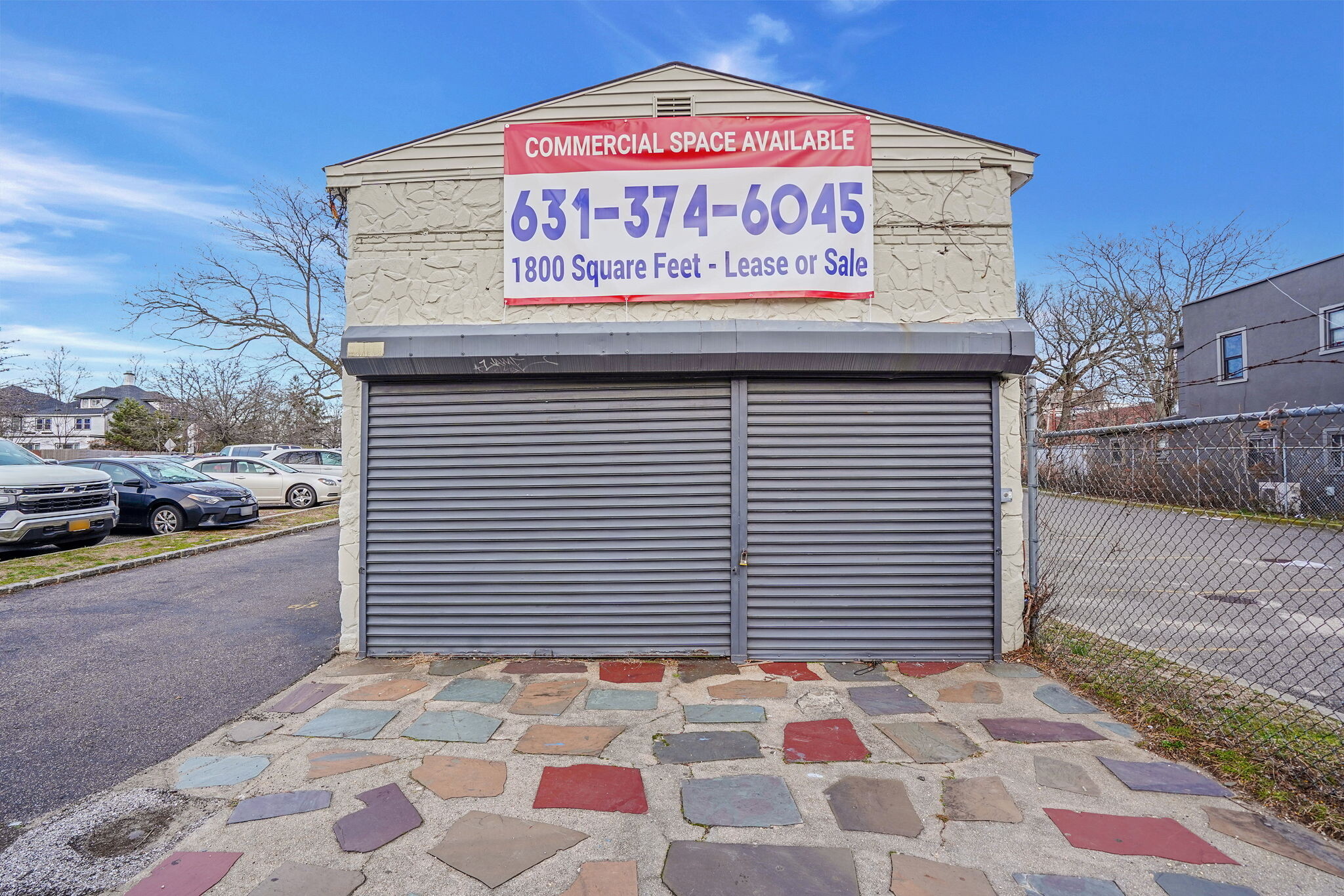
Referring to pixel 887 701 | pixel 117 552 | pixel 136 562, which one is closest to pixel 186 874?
pixel 887 701

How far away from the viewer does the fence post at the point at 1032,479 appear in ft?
15.9

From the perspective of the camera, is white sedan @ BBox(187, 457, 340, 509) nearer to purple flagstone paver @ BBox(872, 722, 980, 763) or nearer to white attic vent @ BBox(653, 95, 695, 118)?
white attic vent @ BBox(653, 95, 695, 118)

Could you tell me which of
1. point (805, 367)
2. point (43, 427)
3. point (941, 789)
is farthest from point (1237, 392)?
point (43, 427)

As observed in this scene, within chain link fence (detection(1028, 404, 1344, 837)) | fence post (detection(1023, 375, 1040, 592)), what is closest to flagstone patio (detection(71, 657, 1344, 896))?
chain link fence (detection(1028, 404, 1344, 837))

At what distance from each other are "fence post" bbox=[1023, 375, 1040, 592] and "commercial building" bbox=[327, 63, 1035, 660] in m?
0.11

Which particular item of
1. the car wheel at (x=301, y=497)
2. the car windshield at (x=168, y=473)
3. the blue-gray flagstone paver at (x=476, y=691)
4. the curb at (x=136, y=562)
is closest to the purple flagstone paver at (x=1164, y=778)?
the blue-gray flagstone paver at (x=476, y=691)

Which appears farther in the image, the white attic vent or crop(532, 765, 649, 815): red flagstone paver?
the white attic vent

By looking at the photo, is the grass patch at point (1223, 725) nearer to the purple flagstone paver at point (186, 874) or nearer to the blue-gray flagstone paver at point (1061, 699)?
the blue-gray flagstone paver at point (1061, 699)

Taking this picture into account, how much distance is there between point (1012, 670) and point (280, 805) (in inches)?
182

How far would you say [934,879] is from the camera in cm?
244

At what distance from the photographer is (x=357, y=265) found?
16.8 feet

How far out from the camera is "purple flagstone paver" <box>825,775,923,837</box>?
9.07ft

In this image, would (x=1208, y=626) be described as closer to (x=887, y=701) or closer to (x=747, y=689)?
(x=887, y=701)

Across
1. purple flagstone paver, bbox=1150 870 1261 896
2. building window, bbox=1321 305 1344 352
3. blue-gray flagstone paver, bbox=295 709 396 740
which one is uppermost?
building window, bbox=1321 305 1344 352
